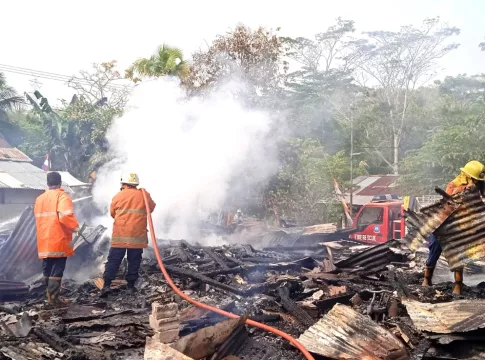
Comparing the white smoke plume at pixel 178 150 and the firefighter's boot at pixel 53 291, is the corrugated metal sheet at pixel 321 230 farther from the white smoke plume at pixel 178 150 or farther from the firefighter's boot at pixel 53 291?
the firefighter's boot at pixel 53 291

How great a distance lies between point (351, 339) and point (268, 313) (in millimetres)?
1535

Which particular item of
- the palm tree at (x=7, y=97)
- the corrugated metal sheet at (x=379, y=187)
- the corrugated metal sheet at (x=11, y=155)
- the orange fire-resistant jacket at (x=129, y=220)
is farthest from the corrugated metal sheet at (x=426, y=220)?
the palm tree at (x=7, y=97)

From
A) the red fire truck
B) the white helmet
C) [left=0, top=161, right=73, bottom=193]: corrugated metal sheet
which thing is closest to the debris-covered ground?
the white helmet

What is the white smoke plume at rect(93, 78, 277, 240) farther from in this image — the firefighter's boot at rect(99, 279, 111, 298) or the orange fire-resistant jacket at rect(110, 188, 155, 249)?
the firefighter's boot at rect(99, 279, 111, 298)

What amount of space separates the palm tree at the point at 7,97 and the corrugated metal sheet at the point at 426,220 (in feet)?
91.3

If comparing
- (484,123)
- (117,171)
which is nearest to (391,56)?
(484,123)

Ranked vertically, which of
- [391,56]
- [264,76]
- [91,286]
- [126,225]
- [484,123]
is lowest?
[91,286]

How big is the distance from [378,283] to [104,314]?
3.80 meters

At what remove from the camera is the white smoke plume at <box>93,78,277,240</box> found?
551 inches

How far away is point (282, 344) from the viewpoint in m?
4.81

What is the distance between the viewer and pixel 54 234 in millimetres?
6590

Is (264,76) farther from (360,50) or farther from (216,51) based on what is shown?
(360,50)

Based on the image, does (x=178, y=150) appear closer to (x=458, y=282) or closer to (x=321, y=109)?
(x=458, y=282)

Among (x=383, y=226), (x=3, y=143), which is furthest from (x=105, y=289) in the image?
(x=3, y=143)
